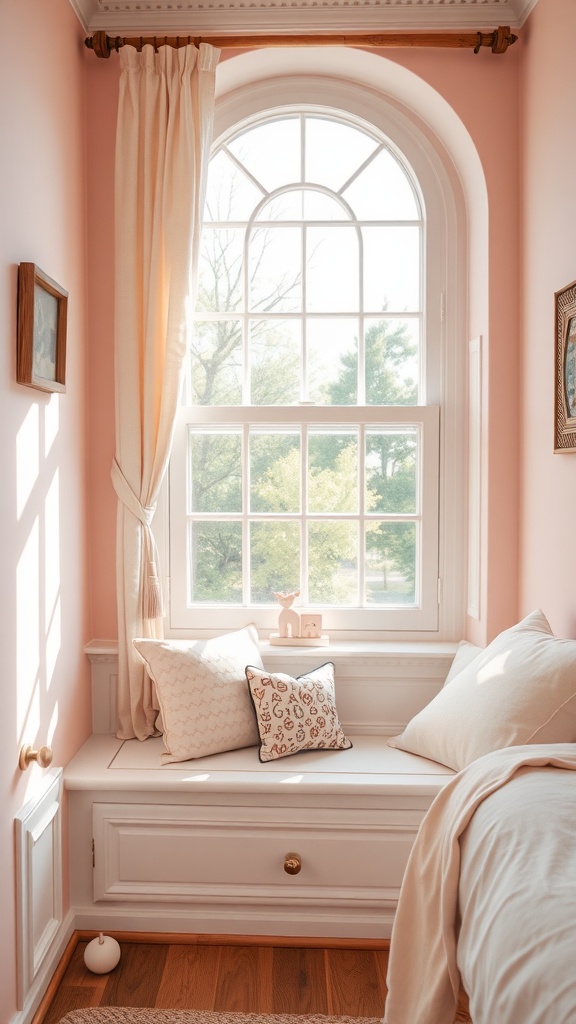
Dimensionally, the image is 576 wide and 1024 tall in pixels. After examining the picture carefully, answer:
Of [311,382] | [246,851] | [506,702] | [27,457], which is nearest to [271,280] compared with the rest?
[311,382]

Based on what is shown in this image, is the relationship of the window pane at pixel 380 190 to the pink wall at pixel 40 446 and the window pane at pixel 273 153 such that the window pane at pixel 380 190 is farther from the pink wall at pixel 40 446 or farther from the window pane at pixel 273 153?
the pink wall at pixel 40 446

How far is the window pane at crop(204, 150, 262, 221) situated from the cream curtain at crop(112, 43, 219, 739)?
280 mm

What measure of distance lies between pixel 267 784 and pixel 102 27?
254 cm

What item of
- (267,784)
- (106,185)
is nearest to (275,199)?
(106,185)

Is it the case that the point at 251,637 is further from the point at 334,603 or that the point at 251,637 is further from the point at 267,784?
the point at 267,784

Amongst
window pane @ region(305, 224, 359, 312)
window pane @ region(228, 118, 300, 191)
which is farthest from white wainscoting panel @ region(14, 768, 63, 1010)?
window pane @ region(228, 118, 300, 191)

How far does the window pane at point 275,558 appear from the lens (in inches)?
118

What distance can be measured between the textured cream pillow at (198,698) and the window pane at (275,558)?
450 millimetres

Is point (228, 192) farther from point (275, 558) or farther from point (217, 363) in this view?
point (275, 558)

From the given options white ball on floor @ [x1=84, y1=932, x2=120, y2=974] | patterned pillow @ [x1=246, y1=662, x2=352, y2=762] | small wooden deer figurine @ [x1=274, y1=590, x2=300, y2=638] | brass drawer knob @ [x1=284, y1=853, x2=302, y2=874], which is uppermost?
small wooden deer figurine @ [x1=274, y1=590, x2=300, y2=638]

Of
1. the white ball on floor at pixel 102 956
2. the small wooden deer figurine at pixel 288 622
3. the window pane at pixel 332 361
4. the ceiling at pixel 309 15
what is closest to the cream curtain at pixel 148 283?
the ceiling at pixel 309 15

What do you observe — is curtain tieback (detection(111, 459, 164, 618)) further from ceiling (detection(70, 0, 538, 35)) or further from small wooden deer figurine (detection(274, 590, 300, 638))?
ceiling (detection(70, 0, 538, 35))

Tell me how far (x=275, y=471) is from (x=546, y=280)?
115 cm

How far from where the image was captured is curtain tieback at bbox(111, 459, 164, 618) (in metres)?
2.71
